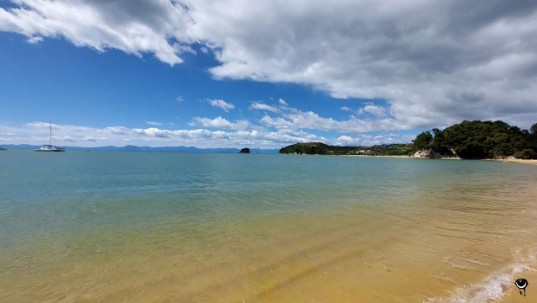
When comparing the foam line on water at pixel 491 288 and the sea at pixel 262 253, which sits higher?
the foam line on water at pixel 491 288

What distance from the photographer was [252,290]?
7.21 m

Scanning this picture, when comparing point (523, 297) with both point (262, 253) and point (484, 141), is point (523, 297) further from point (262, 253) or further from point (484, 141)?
point (484, 141)

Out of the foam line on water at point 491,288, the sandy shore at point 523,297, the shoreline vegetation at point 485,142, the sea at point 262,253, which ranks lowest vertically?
the sea at point 262,253

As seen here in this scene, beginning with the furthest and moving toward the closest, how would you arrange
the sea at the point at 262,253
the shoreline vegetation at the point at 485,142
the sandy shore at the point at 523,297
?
1. the shoreline vegetation at the point at 485,142
2. the sea at the point at 262,253
3. the sandy shore at the point at 523,297

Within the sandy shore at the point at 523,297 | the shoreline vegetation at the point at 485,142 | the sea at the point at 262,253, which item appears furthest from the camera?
the shoreline vegetation at the point at 485,142

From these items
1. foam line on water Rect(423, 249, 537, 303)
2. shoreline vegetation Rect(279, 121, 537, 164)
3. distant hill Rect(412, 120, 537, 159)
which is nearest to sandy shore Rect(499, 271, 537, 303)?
foam line on water Rect(423, 249, 537, 303)

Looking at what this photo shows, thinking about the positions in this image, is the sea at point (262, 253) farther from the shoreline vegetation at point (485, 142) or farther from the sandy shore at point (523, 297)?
the shoreline vegetation at point (485, 142)

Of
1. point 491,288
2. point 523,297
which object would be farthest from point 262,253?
point 523,297

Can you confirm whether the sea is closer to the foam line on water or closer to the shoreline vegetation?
the foam line on water

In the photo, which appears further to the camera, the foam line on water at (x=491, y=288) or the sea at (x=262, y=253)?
the sea at (x=262, y=253)

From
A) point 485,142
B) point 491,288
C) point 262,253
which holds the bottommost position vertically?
point 262,253

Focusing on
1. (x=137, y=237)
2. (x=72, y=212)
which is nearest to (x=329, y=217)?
(x=137, y=237)

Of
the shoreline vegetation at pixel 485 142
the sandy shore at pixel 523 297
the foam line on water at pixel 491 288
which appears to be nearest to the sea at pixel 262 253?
the foam line on water at pixel 491 288

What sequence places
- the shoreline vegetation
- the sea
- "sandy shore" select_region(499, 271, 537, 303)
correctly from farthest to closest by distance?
the shoreline vegetation → the sea → "sandy shore" select_region(499, 271, 537, 303)
